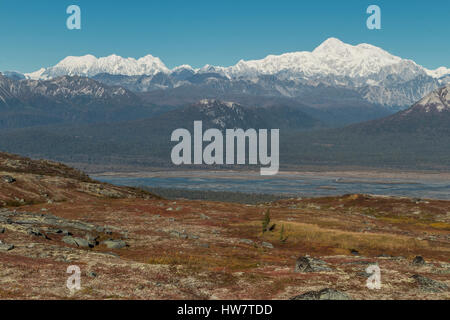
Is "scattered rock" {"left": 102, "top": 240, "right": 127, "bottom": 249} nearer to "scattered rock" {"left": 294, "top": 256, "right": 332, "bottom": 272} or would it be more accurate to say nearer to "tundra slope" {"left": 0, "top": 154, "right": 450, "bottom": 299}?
"tundra slope" {"left": 0, "top": 154, "right": 450, "bottom": 299}

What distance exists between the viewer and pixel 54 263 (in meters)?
41.0

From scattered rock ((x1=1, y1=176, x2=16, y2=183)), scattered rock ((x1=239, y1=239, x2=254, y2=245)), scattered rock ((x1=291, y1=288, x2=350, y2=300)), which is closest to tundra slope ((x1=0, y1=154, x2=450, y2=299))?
scattered rock ((x1=291, y1=288, x2=350, y2=300))

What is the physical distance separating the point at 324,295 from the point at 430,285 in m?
10.3

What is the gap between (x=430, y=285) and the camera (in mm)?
36875

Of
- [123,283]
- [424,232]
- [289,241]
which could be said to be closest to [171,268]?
[123,283]

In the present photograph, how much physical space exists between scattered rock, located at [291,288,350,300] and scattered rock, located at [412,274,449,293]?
7.62 meters

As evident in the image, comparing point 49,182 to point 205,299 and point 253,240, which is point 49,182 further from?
point 205,299

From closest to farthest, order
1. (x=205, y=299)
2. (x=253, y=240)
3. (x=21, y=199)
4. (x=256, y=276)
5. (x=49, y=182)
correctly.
Result: (x=205, y=299)
(x=256, y=276)
(x=253, y=240)
(x=21, y=199)
(x=49, y=182)

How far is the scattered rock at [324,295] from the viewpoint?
32.4 m

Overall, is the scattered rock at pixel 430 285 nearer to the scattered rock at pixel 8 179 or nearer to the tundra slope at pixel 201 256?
the tundra slope at pixel 201 256

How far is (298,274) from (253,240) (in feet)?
98.7

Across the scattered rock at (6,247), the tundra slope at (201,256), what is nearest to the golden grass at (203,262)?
the tundra slope at (201,256)

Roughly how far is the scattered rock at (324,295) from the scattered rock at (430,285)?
7.62 meters

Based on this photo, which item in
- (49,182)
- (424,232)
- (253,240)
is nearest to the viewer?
(253,240)
